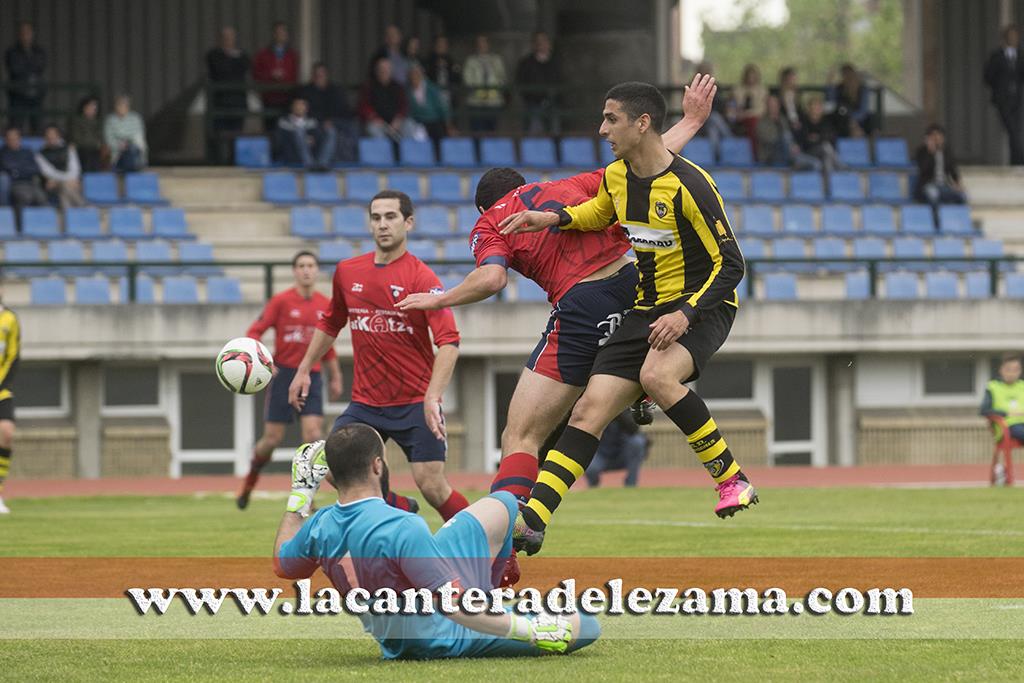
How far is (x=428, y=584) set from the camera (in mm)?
6828

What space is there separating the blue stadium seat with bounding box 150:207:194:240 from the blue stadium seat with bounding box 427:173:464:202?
12.2 feet

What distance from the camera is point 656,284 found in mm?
8766

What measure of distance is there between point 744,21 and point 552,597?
114811 mm

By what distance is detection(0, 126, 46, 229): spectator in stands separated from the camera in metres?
24.7

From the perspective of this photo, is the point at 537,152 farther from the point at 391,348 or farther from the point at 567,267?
the point at 567,267

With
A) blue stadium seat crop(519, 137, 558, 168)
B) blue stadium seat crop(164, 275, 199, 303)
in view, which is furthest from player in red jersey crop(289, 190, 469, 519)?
blue stadium seat crop(519, 137, 558, 168)

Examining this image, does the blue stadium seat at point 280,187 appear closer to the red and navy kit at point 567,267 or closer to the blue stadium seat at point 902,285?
the blue stadium seat at point 902,285

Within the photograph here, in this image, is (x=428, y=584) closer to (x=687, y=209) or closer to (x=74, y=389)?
(x=687, y=209)

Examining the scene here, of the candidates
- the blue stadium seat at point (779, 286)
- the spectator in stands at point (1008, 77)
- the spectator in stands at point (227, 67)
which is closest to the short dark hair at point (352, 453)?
the blue stadium seat at point (779, 286)

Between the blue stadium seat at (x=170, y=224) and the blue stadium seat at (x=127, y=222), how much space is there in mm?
226

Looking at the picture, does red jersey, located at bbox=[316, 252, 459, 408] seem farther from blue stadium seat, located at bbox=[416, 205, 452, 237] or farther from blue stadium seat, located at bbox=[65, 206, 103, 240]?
blue stadium seat, located at bbox=[416, 205, 452, 237]

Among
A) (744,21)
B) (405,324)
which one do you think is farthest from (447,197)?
(744,21)

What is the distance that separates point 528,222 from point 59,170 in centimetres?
1797

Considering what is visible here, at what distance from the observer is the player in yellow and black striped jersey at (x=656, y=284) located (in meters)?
8.52
